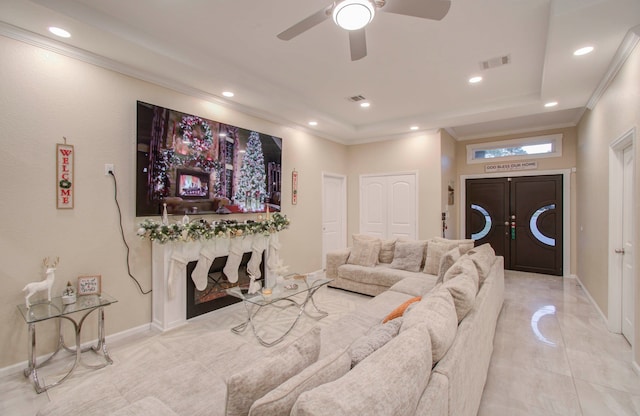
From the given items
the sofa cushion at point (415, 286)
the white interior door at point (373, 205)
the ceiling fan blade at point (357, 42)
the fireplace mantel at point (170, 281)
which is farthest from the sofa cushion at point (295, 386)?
the white interior door at point (373, 205)

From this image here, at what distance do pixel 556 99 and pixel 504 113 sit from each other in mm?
702

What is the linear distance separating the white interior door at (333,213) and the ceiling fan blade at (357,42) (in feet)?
11.6

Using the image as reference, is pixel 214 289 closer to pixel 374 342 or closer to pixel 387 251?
pixel 387 251

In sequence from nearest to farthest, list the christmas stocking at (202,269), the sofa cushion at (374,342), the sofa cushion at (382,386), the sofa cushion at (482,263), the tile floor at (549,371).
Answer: the sofa cushion at (382,386), the sofa cushion at (374,342), the tile floor at (549,371), the sofa cushion at (482,263), the christmas stocking at (202,269)

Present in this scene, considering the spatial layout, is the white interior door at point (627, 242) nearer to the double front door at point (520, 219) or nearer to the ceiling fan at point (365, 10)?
the ceiling fan at point (365, 10)

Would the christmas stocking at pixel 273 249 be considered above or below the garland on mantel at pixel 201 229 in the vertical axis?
below

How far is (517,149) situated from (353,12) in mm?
5815

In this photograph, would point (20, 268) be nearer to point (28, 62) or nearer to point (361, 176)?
point (28, 62)

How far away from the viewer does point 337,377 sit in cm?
111

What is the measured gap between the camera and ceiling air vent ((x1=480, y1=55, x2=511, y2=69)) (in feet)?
10.6

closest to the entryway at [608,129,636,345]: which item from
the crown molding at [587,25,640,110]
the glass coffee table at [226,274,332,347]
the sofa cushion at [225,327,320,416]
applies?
the crown molding at [587,25,640,110]

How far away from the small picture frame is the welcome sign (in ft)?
2.26

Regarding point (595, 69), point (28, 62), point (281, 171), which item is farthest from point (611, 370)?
point (28, 62)

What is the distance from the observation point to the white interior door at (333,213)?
236 inches
